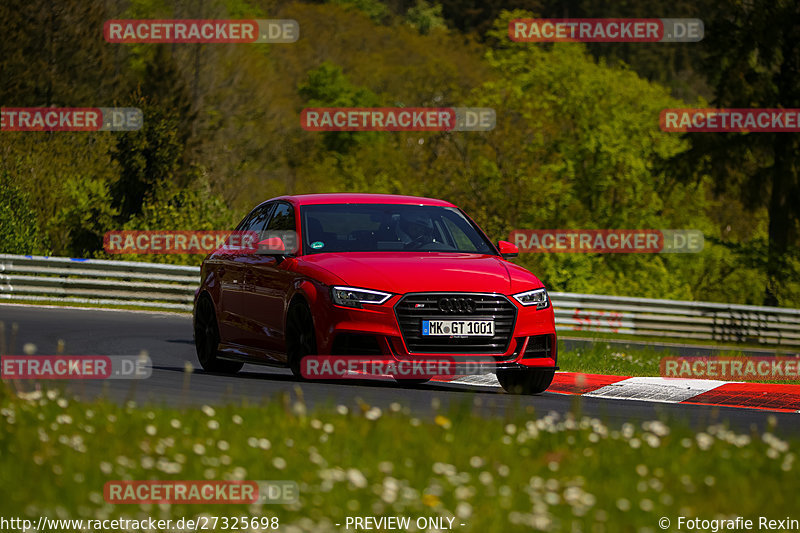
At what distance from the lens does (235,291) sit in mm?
13336

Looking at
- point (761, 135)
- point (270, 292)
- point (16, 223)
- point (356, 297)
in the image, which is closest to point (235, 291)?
point (270, 292)

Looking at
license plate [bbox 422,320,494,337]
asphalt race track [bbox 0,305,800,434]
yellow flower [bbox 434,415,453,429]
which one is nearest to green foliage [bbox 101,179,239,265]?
asphalt race track [bbox 0,305,800,434]

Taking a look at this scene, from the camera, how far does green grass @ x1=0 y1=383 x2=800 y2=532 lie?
19.1 ft

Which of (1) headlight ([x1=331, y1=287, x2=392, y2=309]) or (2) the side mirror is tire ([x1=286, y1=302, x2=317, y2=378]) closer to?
(1) headlight ([x1=331, y1=287, x2=392, y2=309])

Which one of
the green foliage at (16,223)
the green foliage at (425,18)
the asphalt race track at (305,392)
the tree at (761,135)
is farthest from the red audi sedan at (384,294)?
the green foliage at (425,18)

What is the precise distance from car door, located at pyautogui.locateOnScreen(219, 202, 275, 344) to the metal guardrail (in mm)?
15229

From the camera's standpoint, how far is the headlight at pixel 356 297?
11.3 meters

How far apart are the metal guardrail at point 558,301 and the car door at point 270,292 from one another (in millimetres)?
16017

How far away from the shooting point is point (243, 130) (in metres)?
64.1

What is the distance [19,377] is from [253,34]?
55.3 m

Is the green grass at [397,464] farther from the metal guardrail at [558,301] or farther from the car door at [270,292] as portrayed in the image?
the metal guardrail at [558,301]

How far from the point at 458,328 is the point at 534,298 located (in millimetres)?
793

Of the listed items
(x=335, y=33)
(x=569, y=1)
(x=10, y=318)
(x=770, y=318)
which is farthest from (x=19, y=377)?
(x=569, y=1)

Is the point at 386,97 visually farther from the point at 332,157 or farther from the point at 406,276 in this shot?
the point at 406,276
